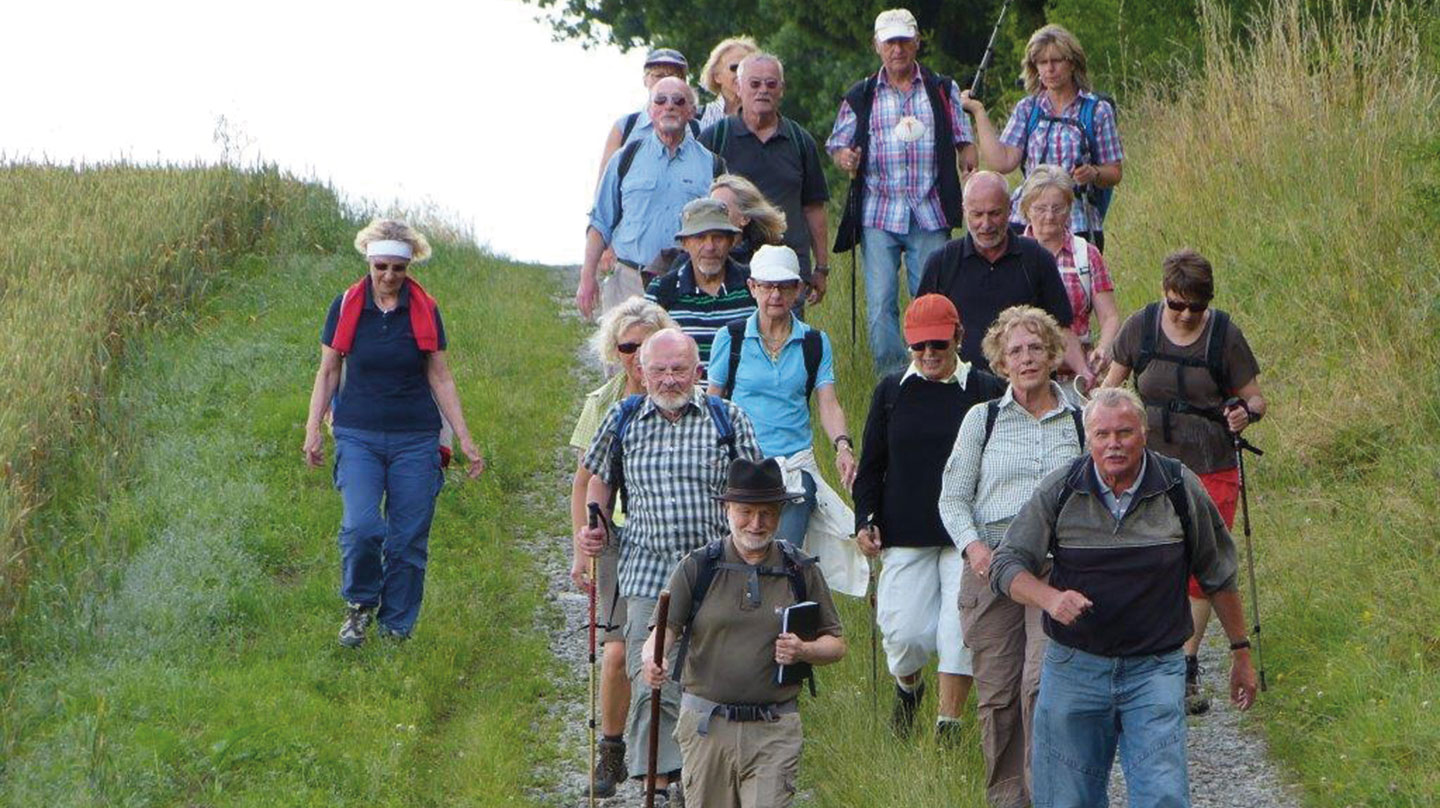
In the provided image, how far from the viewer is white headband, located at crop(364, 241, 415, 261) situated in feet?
31.7

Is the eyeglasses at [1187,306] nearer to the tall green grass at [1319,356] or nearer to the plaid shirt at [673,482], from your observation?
the tall green grass at [1319,356]

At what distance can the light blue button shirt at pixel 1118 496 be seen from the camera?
6520mm

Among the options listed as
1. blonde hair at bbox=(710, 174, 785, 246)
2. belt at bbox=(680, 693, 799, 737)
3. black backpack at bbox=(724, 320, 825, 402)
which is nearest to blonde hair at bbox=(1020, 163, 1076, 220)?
blonde hair at bbox=(710, 174, 785, 246)

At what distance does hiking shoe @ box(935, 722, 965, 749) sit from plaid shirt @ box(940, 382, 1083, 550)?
0.95m

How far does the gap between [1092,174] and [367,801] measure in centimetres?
524

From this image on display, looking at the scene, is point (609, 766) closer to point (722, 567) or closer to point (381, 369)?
point (722, 567)

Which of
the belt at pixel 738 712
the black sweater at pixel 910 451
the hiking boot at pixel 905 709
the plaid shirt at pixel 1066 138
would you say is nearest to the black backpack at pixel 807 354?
the black sweater at pixel 910 451

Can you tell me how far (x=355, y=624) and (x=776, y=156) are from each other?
11.1 ft

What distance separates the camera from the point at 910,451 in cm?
801

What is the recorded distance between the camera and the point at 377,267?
32.0 feet

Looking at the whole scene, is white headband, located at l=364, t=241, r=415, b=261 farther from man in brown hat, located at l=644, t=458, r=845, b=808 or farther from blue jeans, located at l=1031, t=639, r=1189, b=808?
blue jeans, located at l=1031, t=639, r=1189, b=808

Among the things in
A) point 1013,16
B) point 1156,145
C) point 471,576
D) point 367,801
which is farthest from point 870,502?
point 1013,16

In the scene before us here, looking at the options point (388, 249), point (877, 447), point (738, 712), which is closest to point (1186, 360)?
point (877, 447)

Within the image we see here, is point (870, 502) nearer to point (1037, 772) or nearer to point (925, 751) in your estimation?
point (925, 751)
